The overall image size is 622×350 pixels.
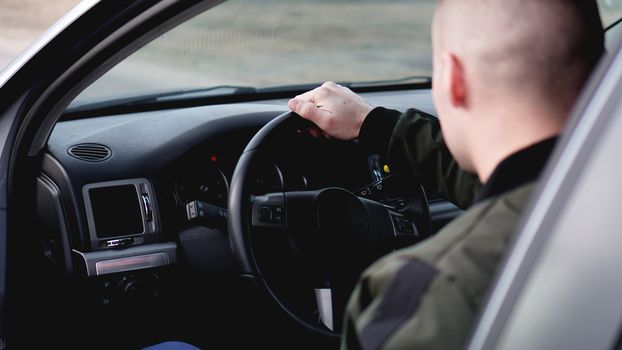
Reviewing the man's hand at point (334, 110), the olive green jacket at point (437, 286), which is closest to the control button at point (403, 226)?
the man's hand at point (334, 110)

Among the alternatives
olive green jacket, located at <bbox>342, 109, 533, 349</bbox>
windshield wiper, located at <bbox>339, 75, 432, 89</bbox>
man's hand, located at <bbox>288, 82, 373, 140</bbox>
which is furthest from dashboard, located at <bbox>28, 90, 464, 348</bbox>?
olive green jacket, located at <bbox>342, 109, 533, 349</bbox>

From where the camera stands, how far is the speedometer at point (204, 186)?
3168mm

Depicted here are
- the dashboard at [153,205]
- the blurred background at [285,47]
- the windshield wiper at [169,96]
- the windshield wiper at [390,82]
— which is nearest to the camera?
the dashboard at [153,205]

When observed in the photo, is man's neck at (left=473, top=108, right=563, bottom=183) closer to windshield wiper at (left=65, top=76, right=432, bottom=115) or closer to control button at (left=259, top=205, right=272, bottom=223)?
control button at (left=259, top=205, right=272, bottom=223)

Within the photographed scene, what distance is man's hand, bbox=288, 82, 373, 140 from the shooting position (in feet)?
8.26

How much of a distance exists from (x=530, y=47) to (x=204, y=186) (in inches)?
74.8

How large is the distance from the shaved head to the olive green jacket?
0.16m

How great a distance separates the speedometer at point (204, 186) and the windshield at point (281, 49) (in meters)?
0.49

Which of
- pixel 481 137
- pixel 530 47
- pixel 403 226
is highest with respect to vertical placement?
pixel 530 47

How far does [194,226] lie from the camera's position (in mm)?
3123

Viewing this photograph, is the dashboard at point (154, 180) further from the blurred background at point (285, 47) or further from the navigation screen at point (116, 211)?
the blurred background at point (285, 47)

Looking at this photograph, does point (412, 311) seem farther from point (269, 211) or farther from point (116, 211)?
point (116, 211)

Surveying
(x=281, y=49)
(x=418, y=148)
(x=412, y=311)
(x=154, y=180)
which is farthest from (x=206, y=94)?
(x=412, y=311)

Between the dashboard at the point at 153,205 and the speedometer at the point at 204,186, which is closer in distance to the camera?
the dashboard at the point at 153,205
